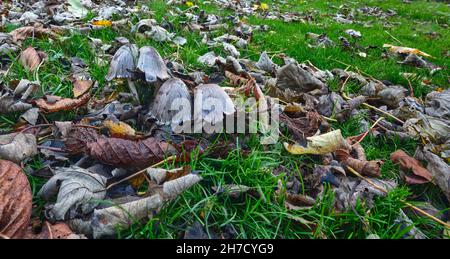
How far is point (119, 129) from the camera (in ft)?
6.53

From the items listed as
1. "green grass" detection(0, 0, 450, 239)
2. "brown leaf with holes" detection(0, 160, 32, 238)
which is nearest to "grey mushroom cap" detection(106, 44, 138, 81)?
"green grass" detection(0, 0, 450, 239)

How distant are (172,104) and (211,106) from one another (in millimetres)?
225

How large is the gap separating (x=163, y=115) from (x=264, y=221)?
2.75ft

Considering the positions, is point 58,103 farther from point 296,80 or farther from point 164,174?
point 296,80

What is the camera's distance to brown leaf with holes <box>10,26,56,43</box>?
3182mm

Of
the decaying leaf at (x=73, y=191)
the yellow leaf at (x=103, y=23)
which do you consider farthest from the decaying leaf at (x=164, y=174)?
the yellow leaf at (x=103, y=23)

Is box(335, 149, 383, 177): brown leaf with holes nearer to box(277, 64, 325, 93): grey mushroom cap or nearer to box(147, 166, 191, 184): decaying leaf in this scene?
box(277, 64, 325, 93): grey mushroom cap

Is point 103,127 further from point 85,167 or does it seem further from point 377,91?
point 377,91

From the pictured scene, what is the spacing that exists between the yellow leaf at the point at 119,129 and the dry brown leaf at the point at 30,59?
105cm

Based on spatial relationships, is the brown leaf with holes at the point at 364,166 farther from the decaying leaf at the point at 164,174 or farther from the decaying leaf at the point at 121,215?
the decaying leaf at the point at 121,215

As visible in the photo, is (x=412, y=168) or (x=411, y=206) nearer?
(x=411, y=206)

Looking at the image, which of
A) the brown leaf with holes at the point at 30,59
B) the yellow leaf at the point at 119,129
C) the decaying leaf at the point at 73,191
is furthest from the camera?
the brown leaf with holes at the point at 30,59

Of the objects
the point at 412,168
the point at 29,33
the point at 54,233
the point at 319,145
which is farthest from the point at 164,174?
the point at 29,33

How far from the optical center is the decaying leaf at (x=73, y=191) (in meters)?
1.55
